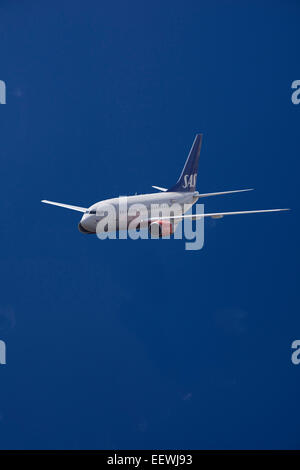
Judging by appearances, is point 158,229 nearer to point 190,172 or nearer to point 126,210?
point 126,210

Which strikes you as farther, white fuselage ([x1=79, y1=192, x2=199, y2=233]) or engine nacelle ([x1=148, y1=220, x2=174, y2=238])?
engine nacelle ([x1=148, y1=220, x2=174, y2=238])

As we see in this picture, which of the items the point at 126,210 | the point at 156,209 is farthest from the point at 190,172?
the point at 126,210

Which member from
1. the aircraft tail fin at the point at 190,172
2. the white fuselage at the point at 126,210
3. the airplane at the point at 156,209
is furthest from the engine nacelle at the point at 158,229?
the aircraft tail fin at the point at 190,172

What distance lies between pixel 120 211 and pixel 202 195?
14.9m

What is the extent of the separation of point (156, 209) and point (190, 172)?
1145 cm

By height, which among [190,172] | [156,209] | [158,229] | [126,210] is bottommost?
[158,229]

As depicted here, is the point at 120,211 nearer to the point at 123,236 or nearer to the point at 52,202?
the point at 123,236

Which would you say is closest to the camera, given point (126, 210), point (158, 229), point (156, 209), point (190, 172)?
point (126, 210)

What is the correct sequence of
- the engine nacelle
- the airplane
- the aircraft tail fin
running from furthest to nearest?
the aircraft tail fin → the engine nacelle → the airplane

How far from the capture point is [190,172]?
3531 inches

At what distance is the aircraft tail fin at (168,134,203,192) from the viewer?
88688mm

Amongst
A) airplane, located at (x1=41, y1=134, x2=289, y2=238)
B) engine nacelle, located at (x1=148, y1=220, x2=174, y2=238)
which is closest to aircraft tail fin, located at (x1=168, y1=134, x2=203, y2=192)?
airplane, located at (x1=41, y1=134, x2=289, y2=238)

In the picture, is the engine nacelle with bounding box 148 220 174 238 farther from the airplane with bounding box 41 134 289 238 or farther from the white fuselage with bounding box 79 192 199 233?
the white fuselage with bounding box 79 192 199 233

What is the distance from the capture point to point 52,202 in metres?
81.4
